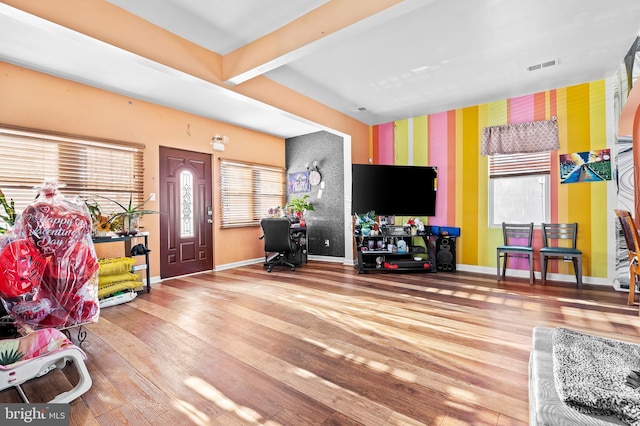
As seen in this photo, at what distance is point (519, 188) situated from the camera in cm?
447

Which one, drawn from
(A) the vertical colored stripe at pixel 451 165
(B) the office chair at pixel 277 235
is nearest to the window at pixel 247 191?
(B) the office chair at pixel 277 235

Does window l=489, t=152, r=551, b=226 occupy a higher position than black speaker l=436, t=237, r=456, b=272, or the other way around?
window l=489, t=152, r=551, b=226

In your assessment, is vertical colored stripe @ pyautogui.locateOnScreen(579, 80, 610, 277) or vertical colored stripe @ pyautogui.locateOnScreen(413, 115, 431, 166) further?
vertical colored stripe @ pyautogui.locateOnScreen(413, 115, 431, 166)

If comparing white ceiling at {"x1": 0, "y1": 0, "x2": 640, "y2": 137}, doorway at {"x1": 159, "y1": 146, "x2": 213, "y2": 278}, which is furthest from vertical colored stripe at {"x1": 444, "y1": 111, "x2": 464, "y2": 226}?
doorway at {"x1": 159, "y1": 146, "x2": 213, "y2": 278}

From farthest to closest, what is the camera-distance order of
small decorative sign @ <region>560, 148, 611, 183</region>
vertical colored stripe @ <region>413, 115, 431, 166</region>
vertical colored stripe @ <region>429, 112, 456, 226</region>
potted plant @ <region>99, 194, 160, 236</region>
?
vertical colored stripe @ <region>413, 115, 431, 166</region> < vertical colored stripe @ <region>429, 112, 456, 226</region> < small decorative sign @ <region>560, 148, 611, 183</region> < potted plant @ <region>99, 194, 160, 236</region>

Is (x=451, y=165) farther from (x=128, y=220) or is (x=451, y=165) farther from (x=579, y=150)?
(x=128, y=220)

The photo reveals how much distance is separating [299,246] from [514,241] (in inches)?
134

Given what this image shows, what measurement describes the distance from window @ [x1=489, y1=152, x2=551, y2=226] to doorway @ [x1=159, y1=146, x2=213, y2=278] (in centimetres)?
465

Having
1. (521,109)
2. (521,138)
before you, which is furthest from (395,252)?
(521,109)

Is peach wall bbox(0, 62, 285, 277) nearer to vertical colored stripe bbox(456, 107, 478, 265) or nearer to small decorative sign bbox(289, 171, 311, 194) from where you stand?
small decorative sign bbox(289, 171, 311, 194)

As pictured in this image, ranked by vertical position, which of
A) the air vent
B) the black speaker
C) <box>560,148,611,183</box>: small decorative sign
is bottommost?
the black speaker

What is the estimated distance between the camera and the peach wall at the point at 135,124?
3240 mm

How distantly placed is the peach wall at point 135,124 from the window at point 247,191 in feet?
0.50

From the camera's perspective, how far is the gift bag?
1426 millimetres
